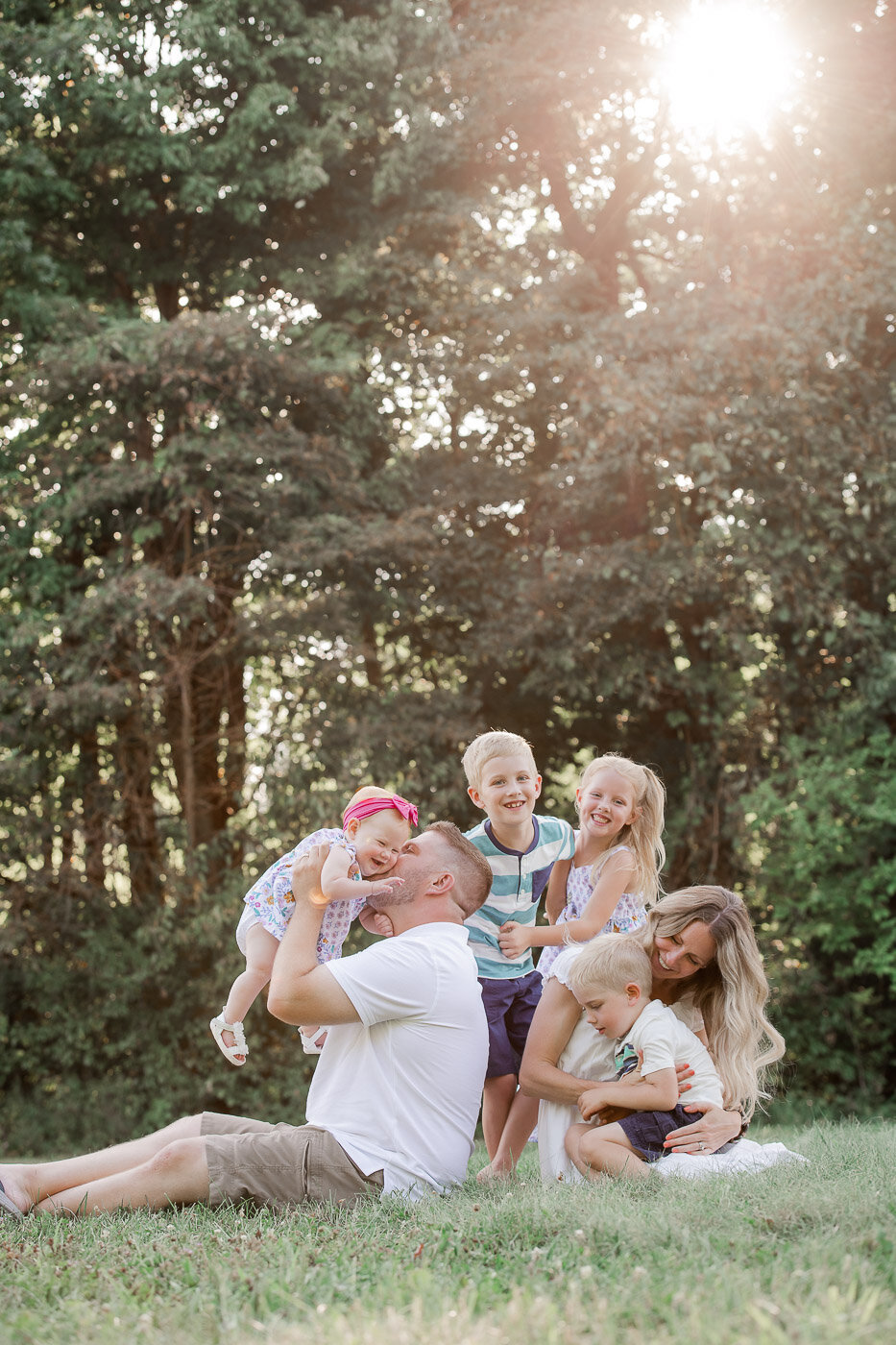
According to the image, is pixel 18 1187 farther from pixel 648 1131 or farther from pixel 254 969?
pixel 648 1131

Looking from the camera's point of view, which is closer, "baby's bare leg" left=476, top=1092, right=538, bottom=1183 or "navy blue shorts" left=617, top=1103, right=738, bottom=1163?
"navy blue shorts" left=617, top=1103, right=738, bottom=1163

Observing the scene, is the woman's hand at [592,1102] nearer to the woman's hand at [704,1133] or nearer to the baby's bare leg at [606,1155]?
the baby's bare leg at [606,1155]

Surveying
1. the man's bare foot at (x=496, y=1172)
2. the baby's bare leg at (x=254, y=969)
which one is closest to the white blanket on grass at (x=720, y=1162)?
the man's bare foot at (x=496, y=1172)

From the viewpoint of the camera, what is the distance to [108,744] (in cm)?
1207

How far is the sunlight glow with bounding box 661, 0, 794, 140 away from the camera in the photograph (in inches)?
480

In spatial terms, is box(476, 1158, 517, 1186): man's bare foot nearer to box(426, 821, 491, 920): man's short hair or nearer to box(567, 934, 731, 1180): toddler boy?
box(567, 934, 731, 1180): toddler boy

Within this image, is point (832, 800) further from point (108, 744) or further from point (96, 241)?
point (96, 241)

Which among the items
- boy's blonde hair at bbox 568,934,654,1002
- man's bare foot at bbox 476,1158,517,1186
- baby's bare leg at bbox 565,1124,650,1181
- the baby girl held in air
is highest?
the baby girl held in air

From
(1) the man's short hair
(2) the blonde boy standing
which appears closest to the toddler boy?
(1) the man's short hair

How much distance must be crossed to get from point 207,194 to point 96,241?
1.71m

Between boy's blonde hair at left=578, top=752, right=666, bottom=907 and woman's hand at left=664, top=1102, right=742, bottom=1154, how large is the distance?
126cm

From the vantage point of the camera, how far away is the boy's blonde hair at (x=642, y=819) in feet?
17.4

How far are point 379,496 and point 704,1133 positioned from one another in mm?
9170

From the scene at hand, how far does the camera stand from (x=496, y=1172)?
4.73 m
